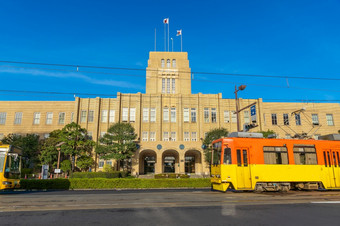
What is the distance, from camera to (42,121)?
44.9 m

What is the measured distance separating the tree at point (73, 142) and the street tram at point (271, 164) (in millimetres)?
27150

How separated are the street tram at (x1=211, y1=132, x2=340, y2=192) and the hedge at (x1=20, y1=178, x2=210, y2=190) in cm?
A: 669

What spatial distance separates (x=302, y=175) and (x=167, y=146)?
26.0 m

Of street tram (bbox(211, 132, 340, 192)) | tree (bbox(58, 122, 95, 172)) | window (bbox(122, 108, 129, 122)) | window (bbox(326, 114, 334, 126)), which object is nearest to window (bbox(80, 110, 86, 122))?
tree (bbox(58, 122, 95, 172))

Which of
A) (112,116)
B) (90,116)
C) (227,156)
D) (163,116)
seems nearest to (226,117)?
(163,116)

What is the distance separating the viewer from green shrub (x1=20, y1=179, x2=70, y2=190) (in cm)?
1928

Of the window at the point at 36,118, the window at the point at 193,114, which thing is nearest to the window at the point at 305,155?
the window at the point at 193,114

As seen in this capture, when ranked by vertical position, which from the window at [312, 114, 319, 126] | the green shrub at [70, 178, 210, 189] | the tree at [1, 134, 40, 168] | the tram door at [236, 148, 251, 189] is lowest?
the green shrub at [70, 178, 210, 189]

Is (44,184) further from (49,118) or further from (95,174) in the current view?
(49,118)

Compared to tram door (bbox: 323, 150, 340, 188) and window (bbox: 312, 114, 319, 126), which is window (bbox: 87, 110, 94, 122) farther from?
window (bbox: 312, 114, 319, 126)

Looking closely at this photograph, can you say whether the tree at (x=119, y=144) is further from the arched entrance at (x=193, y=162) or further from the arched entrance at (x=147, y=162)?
the arched entrance at (x=193, y=162)

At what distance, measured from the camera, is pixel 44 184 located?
64.1ft

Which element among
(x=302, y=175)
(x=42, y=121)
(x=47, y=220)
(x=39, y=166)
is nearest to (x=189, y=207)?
(x=47, y=220)

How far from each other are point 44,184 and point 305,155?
20650mm
